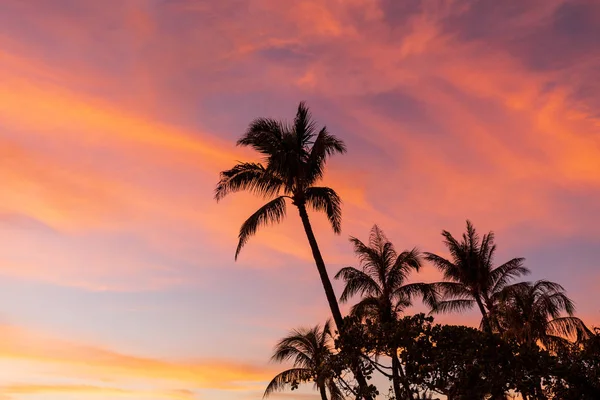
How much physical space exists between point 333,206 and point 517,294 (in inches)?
700

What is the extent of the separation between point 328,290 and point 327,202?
4.32 meters

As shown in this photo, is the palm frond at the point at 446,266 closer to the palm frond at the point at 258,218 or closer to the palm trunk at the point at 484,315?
the palm trunk at the point at 484,315

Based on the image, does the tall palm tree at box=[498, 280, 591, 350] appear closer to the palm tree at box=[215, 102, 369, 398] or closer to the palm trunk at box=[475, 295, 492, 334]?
the palm trunk at box=[475, 295, 492, 334]

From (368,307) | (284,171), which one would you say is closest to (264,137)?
(284,171)

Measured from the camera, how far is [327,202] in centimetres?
2444

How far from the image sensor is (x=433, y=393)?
18.9 meters

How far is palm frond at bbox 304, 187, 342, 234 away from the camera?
79.8ft

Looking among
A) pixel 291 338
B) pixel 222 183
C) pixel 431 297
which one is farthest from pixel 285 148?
pixel 291 338

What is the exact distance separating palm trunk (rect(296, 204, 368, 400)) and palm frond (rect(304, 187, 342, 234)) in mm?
885

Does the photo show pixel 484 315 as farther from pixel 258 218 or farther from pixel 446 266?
pixel 258 218

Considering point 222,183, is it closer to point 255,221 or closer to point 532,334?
point 255,221

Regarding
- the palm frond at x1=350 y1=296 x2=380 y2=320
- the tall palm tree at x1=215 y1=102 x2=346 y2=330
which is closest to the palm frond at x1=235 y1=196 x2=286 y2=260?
the tall palm tree at x1=215 y1=102 x2=346 y2=330

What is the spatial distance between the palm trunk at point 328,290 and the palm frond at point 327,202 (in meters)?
0.88

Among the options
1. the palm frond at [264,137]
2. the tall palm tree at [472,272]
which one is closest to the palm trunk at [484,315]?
the tall palm tree at [472,272]
